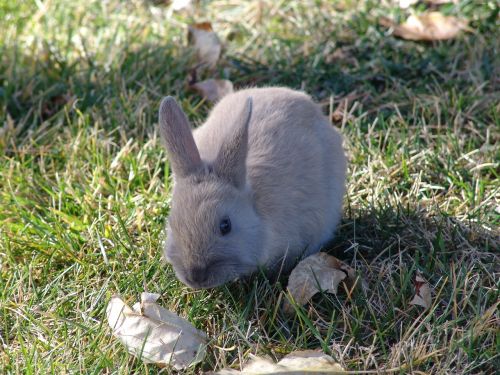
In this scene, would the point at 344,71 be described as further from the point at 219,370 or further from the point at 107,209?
the point at 219,370

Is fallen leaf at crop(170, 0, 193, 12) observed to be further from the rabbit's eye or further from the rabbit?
the rabbit's eye

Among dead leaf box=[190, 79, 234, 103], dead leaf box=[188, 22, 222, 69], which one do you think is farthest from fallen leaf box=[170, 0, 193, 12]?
dead leaf box=[190, 79, 234, 103]

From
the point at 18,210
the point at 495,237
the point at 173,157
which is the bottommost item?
the point at 495,237

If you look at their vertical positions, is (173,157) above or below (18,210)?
above

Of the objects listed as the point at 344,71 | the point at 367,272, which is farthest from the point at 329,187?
the point at 344,71

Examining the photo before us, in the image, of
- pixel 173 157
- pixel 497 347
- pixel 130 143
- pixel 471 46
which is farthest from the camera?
pixel 471 46

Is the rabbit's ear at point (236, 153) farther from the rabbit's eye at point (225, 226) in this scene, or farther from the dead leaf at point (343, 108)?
the dead leaf at point (343, 108)
